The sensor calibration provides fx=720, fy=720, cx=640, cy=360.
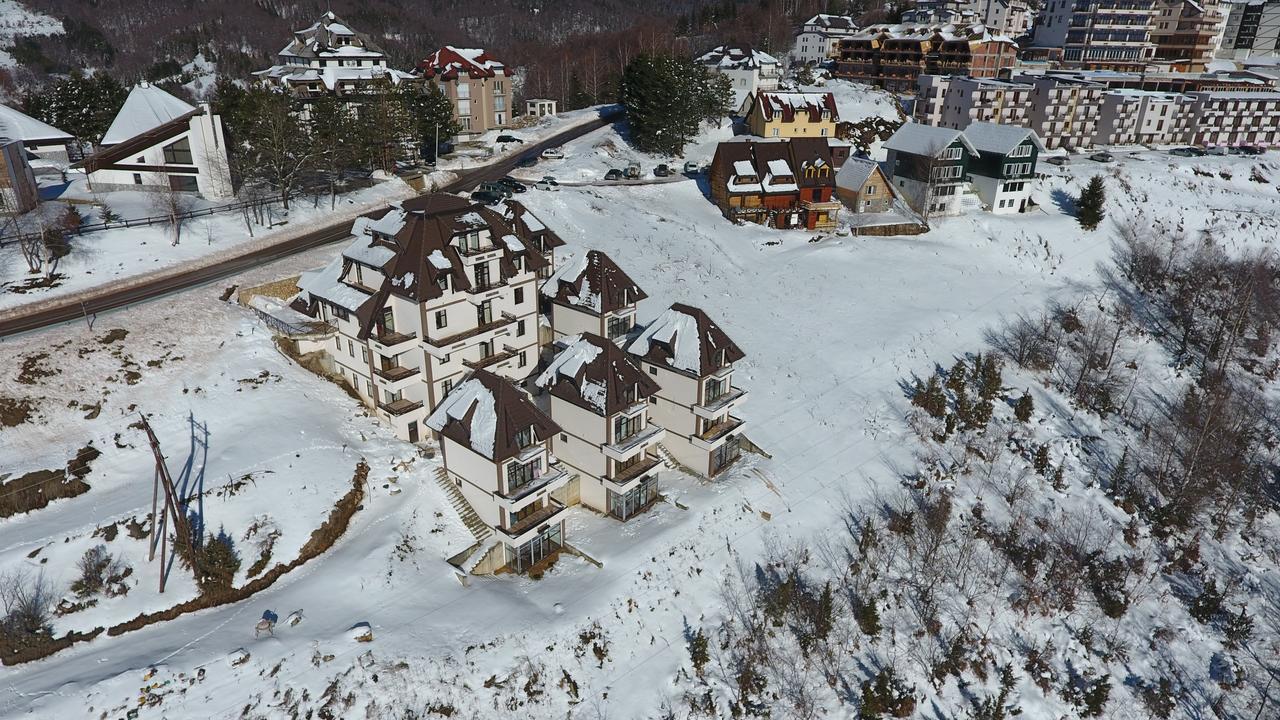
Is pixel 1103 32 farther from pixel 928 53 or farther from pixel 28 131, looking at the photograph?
pixel 28 131

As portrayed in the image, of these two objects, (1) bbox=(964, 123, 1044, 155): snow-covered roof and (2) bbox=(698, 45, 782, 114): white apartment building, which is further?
(2) bbox=(698, 45, 782, 114): white apartment building

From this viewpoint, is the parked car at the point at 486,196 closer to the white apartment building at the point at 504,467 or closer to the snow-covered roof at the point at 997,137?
the white apartment building at the point at 504,467

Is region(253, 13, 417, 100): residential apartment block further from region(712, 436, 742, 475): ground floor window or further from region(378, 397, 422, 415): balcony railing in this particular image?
region(712, 436, 742, 475): ground floor window

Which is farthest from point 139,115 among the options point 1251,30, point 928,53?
point 1251,30

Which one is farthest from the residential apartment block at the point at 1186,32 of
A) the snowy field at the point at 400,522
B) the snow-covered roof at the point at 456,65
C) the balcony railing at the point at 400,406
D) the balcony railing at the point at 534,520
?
the balcony railing at the point at 400,406

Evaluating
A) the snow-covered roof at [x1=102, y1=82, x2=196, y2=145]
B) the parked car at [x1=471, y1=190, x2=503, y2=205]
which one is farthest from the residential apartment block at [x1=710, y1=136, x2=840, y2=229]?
the snow-covered roof at [x1=102, y1=82, x2=196, y2=145]

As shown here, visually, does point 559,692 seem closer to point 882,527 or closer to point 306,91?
point 882,527

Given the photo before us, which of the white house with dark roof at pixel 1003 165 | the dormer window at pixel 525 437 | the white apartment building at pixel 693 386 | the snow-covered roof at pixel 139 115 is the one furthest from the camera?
the white house with dark roof at pixel 1003 165
